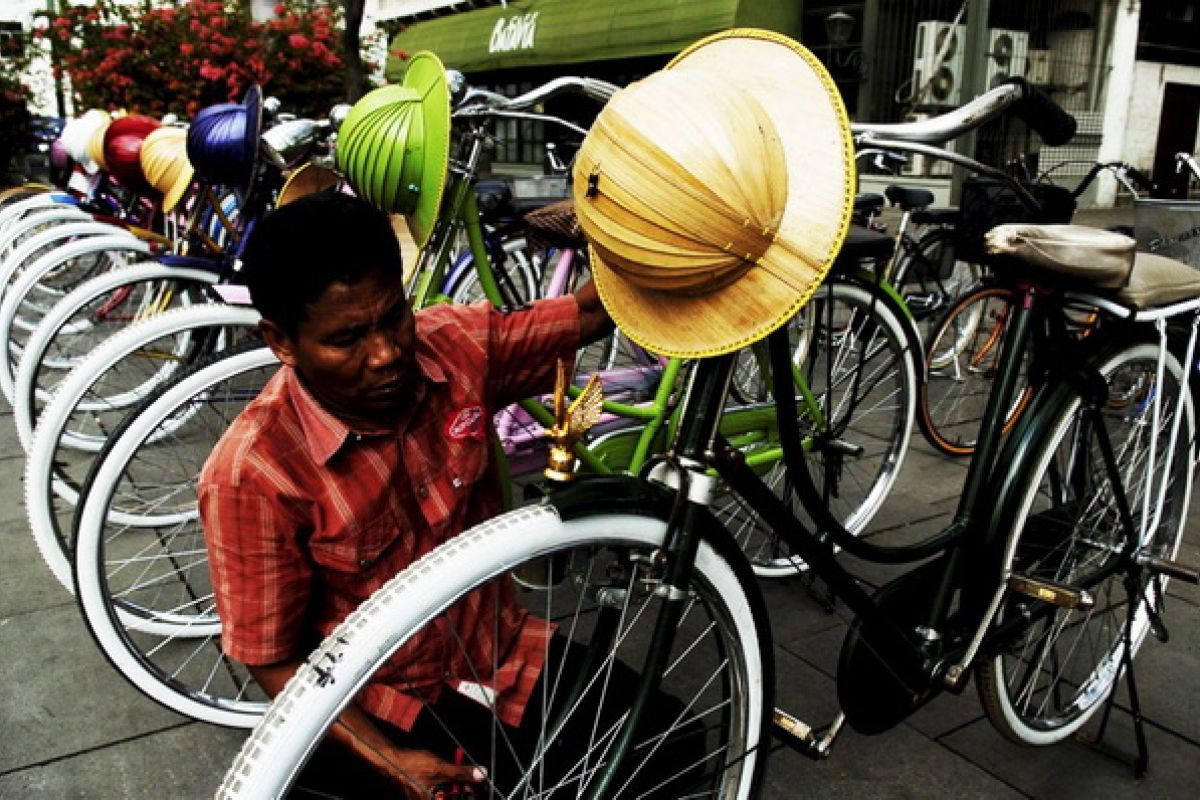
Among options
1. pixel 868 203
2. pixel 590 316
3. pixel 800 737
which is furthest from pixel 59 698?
pixel 868 203

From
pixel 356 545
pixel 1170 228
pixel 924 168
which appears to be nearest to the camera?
pixel 356 545

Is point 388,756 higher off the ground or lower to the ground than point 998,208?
lower

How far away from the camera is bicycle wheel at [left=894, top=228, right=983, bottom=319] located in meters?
5.81

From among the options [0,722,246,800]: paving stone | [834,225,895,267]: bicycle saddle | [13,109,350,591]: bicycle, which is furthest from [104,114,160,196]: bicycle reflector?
[834,225,895,267]: bicycle saddle

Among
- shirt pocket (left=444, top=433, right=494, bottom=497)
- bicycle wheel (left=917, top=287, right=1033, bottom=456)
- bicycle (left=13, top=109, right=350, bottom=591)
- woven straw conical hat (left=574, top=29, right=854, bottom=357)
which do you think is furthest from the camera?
bicycle wheel (left=917, top=287, right=1033, bottom=456)

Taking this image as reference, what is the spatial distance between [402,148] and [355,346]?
1.25m

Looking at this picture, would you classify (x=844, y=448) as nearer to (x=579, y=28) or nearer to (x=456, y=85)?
(x=456, y=85)

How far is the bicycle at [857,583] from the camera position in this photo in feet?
4.04

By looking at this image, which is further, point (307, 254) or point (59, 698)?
point (59, 698)

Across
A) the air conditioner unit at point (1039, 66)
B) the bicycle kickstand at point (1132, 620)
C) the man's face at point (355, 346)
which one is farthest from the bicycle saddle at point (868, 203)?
the air conditioner unit at point (1039, 66)

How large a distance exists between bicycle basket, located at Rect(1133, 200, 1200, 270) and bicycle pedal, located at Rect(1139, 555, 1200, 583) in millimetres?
2419

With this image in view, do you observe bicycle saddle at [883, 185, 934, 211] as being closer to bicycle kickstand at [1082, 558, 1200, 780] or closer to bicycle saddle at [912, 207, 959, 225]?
bicycle saddle at [912, 207, 959, 225]

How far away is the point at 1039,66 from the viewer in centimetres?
1366

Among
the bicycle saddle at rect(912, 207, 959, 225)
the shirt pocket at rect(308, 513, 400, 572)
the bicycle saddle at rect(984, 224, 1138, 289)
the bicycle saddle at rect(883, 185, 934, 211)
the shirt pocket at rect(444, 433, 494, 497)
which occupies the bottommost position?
the shirt pocket at rect(308, 513, 400, 572)
